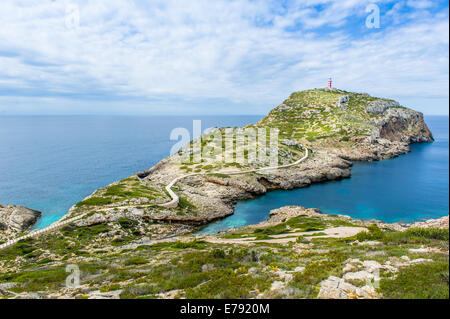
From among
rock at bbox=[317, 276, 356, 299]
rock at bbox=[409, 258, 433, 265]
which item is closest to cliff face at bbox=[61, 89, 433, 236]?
rock at bbox=[317, 276, 356, 299]

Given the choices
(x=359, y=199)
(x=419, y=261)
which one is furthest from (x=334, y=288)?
(x=359, y=199)

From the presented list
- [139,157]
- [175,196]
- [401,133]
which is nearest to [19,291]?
[175,196]

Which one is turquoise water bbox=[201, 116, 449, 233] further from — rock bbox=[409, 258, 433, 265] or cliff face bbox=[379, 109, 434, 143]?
cliff face bbox=[379, 109, 434, 143]

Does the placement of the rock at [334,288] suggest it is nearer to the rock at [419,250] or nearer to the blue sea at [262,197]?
the rock at [419,250]

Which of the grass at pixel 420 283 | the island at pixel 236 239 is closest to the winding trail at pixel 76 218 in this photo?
the island at pixel 236 239
